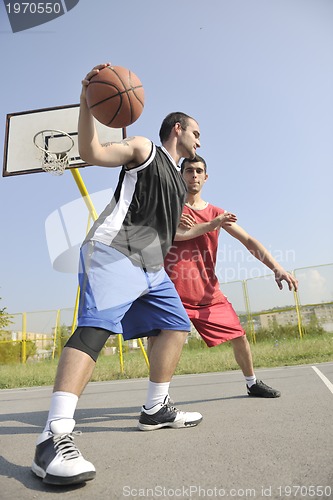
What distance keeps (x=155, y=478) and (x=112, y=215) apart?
132cm

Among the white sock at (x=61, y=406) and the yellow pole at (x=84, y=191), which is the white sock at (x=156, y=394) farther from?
the yellow pole at (x=84, y=191)

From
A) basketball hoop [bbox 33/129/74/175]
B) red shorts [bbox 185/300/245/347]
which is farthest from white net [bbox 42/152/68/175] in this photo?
red shorts [bbox 185/300/245/347]

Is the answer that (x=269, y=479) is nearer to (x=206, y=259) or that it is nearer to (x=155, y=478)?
A: (x=155, y=478)

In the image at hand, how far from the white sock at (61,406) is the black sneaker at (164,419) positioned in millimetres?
893

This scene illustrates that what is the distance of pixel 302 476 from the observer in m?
1.45

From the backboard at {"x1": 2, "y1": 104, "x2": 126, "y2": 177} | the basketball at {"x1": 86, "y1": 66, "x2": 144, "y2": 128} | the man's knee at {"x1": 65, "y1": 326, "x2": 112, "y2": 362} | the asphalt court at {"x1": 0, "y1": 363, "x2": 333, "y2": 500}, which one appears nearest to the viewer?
the asphalt court at {"x1": 0, "y1": 363, "x2": 333, "y2": 500}

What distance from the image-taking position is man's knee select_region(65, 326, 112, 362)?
1.93 m

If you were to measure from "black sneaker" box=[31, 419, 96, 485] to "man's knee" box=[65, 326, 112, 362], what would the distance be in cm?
31

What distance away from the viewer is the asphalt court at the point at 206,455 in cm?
142

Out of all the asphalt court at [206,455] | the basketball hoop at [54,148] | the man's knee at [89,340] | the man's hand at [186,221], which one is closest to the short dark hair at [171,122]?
the man's hand at [186,221]

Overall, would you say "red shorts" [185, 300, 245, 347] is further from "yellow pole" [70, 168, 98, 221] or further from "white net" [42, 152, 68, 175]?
"white net" [42, 152, 68, 175]

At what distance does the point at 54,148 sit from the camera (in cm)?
749

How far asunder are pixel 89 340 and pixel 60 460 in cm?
52

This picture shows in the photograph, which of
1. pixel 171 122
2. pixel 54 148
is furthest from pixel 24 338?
pixel 171 122
